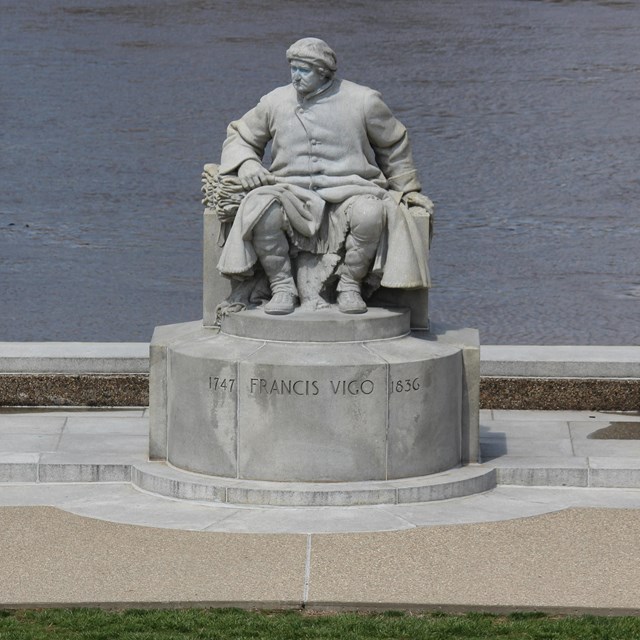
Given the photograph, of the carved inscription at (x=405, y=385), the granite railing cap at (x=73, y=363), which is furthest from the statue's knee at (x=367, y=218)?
the granite railing cap at (x=73, y=363)

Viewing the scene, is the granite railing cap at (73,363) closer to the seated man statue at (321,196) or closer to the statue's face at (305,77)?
the seated man statue at (321,196)

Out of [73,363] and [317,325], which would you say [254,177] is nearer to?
[317,325]

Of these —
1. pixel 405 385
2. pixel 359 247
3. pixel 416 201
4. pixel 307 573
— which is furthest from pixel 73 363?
pixel 307 573

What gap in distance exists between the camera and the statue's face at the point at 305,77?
1048 cm

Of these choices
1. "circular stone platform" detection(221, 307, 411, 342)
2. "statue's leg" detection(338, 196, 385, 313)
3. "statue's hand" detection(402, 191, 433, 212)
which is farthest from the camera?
"statue's hand" detection(402, 191, 433, 212)

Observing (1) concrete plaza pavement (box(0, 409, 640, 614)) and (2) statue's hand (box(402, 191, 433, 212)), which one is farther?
(2) statue's hand (box(402, 191, 433, 212))

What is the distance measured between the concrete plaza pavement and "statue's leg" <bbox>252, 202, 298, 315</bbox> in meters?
1.28

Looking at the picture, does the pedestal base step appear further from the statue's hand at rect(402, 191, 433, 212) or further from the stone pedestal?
the statue's hand at rect(402, 191, 433, 212)

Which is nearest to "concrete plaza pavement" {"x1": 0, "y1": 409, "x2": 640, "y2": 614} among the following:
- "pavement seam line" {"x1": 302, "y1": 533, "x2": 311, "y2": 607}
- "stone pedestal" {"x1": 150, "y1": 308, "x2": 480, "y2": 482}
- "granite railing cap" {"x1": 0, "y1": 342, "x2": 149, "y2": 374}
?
"pavement seam line" {"x1": 302, "y1": 533, "x2": 311, "y2": 607}

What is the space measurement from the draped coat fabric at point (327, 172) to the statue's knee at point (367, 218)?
0.10 m

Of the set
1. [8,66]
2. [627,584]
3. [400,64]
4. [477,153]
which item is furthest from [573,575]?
[8,66]

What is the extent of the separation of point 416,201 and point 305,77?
1.02m

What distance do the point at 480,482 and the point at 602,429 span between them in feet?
5.56

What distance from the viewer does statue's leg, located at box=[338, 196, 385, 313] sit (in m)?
10.3
